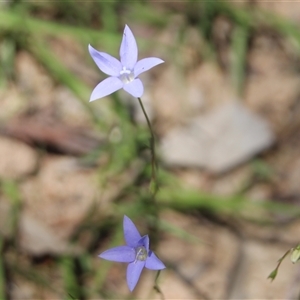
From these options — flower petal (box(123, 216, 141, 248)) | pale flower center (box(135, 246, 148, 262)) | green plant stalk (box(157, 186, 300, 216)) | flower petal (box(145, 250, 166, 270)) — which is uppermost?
green plant stalk (box(157, 186, 300, 216))

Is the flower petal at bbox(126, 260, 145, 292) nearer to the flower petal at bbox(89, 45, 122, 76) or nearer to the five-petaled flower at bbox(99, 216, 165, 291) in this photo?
the five-petaled flower at bbox(99, 216, 165, 291)

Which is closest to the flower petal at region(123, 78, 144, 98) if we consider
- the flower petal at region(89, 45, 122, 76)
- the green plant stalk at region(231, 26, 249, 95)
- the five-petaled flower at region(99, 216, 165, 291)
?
the flower petal at region(89, 45, 122, 76)

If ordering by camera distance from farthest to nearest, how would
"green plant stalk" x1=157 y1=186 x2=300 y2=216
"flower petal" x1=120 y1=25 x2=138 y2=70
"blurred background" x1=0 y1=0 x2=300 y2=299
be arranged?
"green plant stalk" x1=157 y1=186 x2=300 y2=216
"blurred background" x1=0 y1=0 x2=300 y2=299
"flower petal" x1=120 y1=25 x2=138 y2=70

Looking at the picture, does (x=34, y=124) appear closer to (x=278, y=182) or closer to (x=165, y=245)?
(x=165, y=245)

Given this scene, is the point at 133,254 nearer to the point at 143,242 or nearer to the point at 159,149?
the point at 143,242

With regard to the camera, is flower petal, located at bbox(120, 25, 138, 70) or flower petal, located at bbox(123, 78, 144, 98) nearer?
flower petal, located at bbox(123, 78, 144, 98)

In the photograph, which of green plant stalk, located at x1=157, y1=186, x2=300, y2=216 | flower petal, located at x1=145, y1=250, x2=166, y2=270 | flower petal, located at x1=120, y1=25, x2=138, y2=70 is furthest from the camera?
green plant stalk, located at x1=157, y1=186, x2=300, y2=216

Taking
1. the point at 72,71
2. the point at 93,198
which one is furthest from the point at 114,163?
the point at 72,71
